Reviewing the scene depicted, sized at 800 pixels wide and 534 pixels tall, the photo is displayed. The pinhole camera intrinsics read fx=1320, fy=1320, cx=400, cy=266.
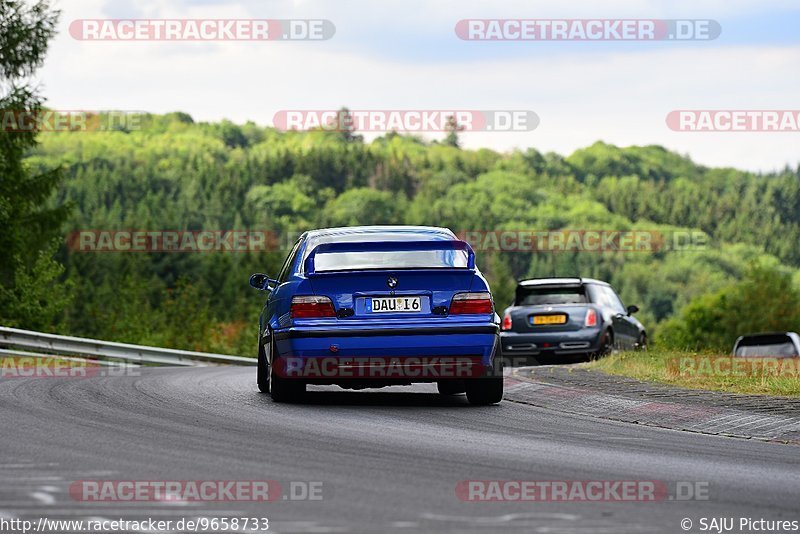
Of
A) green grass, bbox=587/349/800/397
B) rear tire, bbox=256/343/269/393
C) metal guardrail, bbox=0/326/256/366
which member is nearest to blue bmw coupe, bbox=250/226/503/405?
rear tire, bbox=256/343/269/393

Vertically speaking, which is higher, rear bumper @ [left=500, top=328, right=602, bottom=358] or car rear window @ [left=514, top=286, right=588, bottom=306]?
car rear window @ [left=514, top=286, right=588, bottom=306]

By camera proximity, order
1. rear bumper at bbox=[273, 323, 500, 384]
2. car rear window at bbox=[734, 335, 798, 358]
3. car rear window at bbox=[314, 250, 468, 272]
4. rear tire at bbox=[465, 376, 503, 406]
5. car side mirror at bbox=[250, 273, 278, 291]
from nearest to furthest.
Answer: rear bumper at bbox=[273, 323, 500, 384] → car rear window at bbox=[314, 250, 468, 272] → rear tire at bbox=[465, 376, 503, 406] → car side mirror at bbox=[250, 273, 278, 291] → car rear window at bbox=[734, 335, 798, 358]

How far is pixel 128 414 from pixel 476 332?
3305 mm

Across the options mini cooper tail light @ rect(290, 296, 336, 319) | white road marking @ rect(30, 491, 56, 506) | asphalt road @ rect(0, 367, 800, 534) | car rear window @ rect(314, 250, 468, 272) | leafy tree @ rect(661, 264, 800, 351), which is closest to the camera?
asphalt road @ rect(0, 367, 800, 534)

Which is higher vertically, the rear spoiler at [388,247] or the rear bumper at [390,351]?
the rear spoiler at [388,247]

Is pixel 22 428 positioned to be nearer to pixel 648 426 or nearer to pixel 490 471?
pixel 490 471

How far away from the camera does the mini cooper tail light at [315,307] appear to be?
12500mm

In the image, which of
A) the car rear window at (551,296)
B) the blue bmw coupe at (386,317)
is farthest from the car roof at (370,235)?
the car rear window at (551,296)

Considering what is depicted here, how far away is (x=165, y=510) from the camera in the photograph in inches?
266

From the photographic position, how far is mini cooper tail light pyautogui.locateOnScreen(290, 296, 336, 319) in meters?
12.5

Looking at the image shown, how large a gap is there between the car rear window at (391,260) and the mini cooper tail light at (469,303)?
354 millimetres

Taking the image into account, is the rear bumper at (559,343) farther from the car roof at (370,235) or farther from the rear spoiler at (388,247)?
the rear spoiler at (388,247)

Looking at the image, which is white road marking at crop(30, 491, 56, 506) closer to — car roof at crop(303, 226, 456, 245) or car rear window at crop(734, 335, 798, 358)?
car roof at crop(303, 226, 456, 245)

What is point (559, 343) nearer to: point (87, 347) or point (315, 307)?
point (87, 347)
